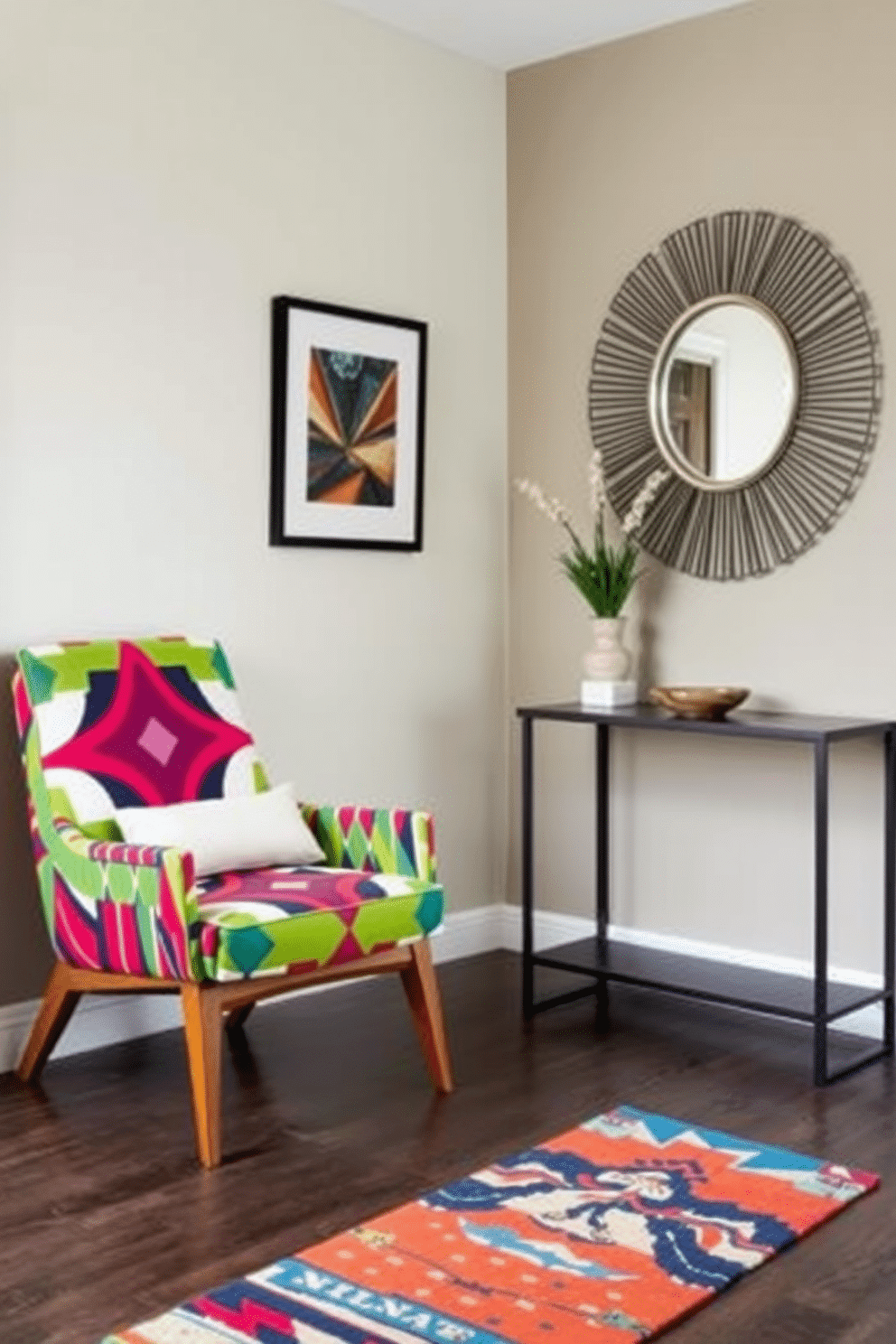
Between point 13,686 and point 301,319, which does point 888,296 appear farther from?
point 13,686

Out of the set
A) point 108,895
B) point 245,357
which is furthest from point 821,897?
point 245,357

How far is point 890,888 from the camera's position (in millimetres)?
3551

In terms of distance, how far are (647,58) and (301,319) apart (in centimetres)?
117

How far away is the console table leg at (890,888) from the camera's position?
11.4 ft

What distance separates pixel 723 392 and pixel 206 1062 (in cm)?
211

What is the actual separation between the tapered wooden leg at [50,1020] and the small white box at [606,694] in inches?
57.1

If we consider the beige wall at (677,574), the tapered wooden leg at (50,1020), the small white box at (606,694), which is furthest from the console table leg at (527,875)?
the tapered wooden leg at (50,1020)

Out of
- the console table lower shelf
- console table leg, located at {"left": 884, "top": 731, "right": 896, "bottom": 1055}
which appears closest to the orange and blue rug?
the console table lower shelf

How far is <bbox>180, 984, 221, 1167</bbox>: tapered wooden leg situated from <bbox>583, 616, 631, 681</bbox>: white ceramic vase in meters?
1.51

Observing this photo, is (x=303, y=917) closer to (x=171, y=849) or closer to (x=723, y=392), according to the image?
(x=171, y=849)

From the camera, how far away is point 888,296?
3.55 m

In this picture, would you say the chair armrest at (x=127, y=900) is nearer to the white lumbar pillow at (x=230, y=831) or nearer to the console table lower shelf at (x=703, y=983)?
the white lumbar pillow at (x=230, y=831)

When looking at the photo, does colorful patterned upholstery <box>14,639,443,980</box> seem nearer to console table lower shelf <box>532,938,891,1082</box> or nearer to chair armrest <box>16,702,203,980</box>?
chair armrest <box>16,702,203,980</box>

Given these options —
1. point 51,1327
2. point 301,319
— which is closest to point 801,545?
point 301,319
